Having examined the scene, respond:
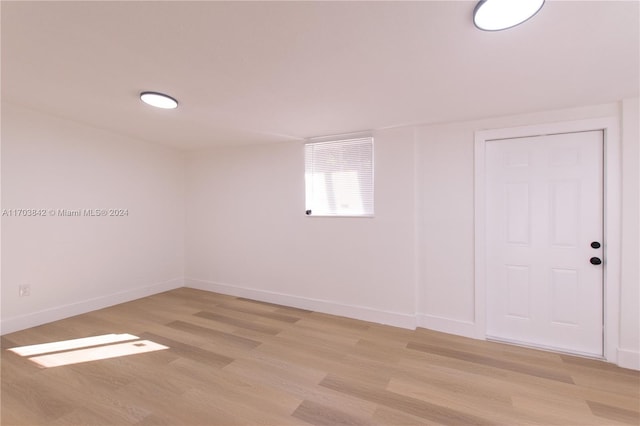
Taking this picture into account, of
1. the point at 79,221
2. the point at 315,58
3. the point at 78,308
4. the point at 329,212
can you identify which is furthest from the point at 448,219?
the point at 78,308

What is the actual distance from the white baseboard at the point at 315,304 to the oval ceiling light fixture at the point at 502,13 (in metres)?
2.79

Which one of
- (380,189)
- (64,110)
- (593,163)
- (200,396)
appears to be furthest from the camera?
(380,189)

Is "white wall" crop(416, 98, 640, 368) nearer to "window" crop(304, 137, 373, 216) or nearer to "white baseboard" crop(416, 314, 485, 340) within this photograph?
"white baseboard" crop(416, 314, 485, 340)

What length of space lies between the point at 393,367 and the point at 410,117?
7.92ft

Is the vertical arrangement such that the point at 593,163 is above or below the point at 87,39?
below

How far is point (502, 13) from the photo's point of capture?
141 centimetres

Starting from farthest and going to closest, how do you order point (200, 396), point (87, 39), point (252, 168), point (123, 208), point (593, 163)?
point (252, 168), point (123, 208), point (593, 163), point (200, 396), point (87, 39)

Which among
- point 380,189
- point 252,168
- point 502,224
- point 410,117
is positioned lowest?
point 502,224

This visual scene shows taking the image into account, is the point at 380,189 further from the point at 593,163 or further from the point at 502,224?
the point at 593,163

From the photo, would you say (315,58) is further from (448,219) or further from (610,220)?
(610,220)

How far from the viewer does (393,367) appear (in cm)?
240

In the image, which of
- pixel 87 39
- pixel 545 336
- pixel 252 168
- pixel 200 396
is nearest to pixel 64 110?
pixel 87 39

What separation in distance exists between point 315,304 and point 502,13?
3.40 meters

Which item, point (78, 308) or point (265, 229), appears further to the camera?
point (265, 229)
